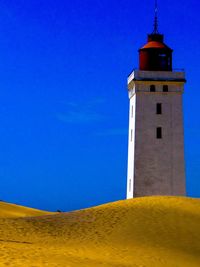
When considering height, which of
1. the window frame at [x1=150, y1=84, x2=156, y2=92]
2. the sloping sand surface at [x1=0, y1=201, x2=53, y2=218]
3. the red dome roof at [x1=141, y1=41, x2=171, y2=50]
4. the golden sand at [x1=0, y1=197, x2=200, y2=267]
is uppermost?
the red dome roof at [x1=141, y1=41, x2=171, y2=50]

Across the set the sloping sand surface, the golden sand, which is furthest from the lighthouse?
the golden sand

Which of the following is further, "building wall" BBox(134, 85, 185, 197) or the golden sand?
"building wall" BBox(134, 85, 185, 197)

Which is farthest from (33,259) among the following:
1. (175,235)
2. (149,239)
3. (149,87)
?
(149,87)

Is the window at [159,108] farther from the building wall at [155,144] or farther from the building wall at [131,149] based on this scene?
the building wall at [131,149]

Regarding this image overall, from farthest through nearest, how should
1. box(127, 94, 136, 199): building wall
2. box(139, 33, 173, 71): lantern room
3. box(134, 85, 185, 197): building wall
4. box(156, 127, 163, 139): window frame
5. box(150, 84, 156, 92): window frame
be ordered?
box(139, 33, 173, 71): lantern room, box(150, 84, 156, 92): window frame, box(156, 127, 163, 139): window frame, box(127, 94, 136, 199): building wall, box(134, 85, 185, 197): building wall

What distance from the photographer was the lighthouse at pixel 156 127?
43.7 meters

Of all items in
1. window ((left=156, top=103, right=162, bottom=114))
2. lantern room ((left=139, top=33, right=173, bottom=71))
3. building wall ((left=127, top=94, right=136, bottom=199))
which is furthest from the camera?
lantern room ((left=139, top=33, right=173, bottom=71))

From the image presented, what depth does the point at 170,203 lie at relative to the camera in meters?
30.1

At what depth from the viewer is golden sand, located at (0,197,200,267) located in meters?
18.8

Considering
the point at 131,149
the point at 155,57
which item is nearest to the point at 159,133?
the point at 131,149

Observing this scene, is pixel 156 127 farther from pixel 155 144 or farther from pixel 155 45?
pixel 155 45

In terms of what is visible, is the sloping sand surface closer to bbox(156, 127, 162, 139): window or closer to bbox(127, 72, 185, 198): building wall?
bbox(127, 72, 185, 198): building wall

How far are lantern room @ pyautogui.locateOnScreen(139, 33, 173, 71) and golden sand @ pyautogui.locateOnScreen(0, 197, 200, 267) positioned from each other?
1803 cm

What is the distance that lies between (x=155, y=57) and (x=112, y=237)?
2599 cm
